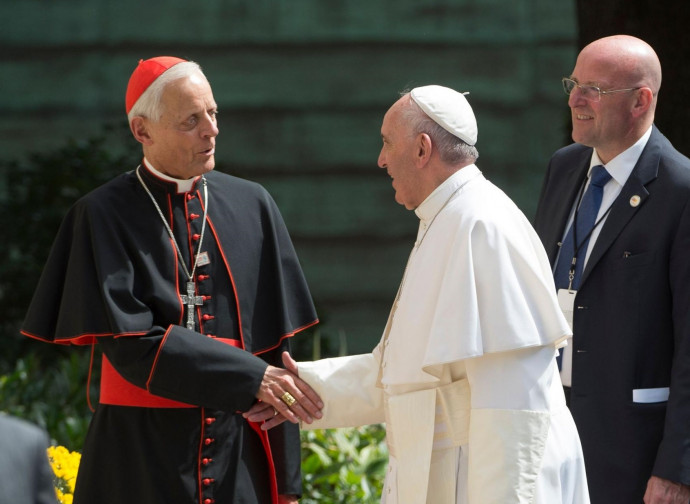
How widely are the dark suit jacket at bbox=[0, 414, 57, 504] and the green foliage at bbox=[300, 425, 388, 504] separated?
11.4 ft

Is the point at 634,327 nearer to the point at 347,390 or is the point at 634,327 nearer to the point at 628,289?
the point at 628,289

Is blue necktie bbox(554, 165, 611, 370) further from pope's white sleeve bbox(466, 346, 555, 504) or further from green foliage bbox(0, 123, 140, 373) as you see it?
green foliage bbox(0, 123, 140, 373)

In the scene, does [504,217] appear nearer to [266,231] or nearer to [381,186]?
[266,231]

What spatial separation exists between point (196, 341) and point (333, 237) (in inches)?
191

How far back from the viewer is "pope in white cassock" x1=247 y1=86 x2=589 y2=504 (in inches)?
116

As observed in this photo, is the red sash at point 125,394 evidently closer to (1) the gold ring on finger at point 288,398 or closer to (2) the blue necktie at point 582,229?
(1) the gold ring on finger at point 288,398

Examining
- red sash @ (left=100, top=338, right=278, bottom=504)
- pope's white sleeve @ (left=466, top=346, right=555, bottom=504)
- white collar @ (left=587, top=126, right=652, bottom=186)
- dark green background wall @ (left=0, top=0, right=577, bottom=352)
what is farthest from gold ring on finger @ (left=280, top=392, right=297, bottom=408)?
dark green background wall @ (left=0, top=0, right=577, bottom=352)

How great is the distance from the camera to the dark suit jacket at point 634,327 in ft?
11.8

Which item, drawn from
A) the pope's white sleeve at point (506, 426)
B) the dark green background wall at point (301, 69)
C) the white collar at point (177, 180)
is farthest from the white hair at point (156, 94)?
the dark green background wall at point (301, 69)

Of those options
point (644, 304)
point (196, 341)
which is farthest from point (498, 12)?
point (196, 341)

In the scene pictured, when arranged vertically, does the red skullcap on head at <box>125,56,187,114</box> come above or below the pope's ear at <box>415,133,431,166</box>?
above

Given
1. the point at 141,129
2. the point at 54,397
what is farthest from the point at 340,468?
the point at 141,129

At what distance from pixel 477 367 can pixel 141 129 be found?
1.26m

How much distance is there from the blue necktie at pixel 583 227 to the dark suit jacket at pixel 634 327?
0.10 m
